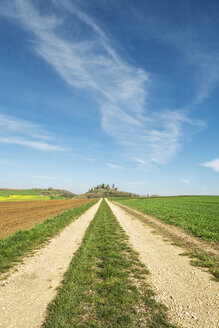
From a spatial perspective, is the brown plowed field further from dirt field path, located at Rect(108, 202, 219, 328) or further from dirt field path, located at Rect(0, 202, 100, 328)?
dirt field path, located at Rect(108, 202, 219, 328)

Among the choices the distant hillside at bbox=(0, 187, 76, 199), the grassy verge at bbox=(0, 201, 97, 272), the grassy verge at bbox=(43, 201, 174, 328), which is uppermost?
the grassy verge at bbox=(43, 201, 174, 328)

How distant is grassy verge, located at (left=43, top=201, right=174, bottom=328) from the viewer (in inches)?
172

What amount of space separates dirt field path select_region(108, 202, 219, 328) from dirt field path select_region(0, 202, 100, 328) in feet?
11.9

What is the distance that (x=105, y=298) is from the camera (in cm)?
540

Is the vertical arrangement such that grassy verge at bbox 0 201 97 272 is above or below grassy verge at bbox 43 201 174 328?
below

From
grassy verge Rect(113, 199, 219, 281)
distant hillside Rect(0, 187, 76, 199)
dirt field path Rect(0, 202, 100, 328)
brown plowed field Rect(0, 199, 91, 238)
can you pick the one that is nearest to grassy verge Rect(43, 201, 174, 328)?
dirt field path Rect(0, 202, 100, 328)

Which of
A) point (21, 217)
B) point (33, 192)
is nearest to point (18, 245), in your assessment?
point (21, 217)

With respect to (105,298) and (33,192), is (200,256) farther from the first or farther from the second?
(33,192)

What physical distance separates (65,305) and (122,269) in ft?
11.1

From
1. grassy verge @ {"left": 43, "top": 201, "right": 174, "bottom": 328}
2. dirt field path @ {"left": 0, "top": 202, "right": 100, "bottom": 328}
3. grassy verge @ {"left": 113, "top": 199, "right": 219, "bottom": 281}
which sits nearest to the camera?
grassy verge @ {"left": 43, "top": 201, "right": 174, "bottom": 328}

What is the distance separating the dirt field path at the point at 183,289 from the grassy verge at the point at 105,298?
17.3 inches

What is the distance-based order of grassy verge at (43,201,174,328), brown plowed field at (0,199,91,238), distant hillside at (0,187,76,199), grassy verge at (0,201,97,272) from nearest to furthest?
grassy verge at (43,201,174,328), grassy verge at (0,201,97,272), brown plowed field at (0,199,91,238), distant hillside at (0,187,76,199)

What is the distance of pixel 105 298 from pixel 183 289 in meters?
2.83

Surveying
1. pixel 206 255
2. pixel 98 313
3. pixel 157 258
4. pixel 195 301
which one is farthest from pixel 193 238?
pixel 98 313
